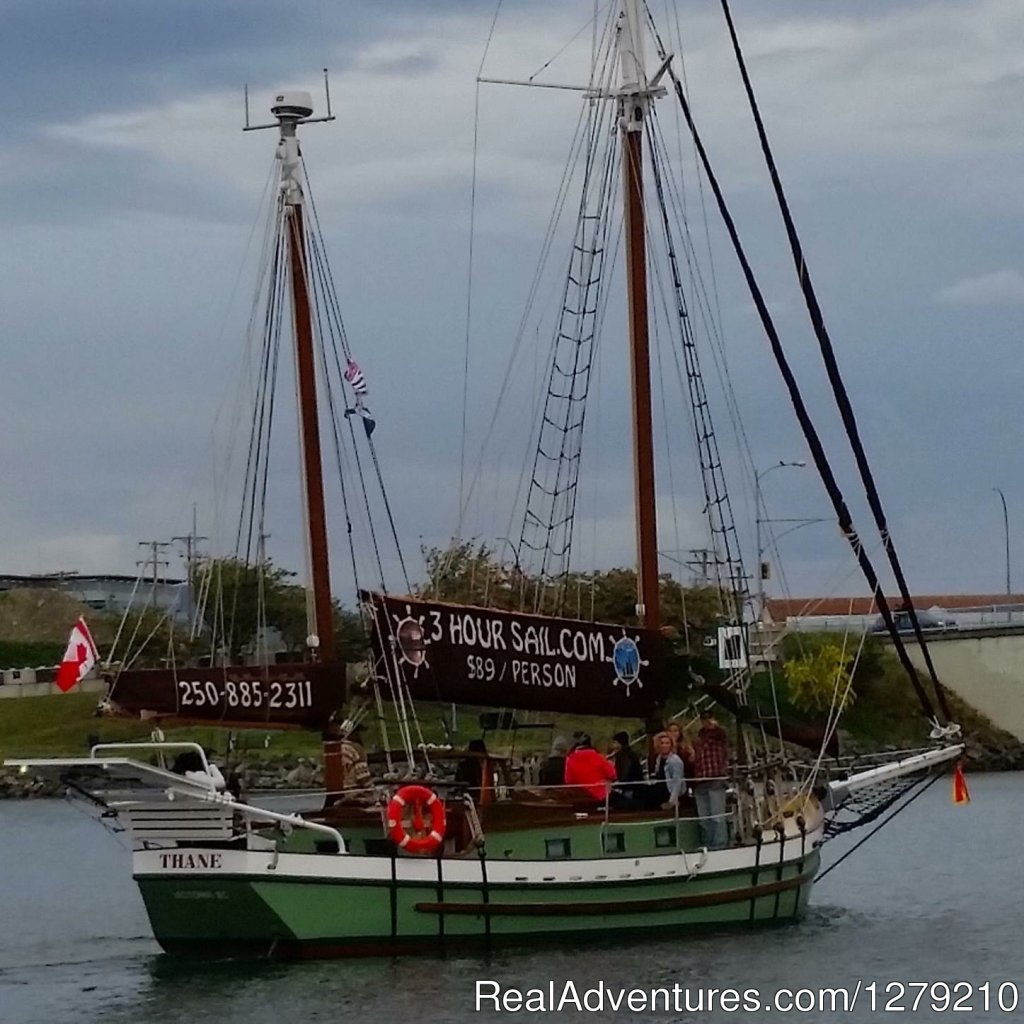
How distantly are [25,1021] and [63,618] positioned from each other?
378 feet

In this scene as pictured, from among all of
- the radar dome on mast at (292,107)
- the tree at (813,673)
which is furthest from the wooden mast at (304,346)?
the tree at (813,673)

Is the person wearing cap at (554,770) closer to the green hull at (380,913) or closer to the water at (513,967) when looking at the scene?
the green hull at (380,913)

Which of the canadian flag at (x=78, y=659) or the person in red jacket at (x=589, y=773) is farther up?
the canadian flag at (x=78, y=659)

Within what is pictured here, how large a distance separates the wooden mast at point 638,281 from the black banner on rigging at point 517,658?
1918 mm

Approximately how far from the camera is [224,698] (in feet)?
130

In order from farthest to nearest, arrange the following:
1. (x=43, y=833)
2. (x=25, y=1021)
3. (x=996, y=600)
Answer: (x=996, y=600) → (x=43, y=833) → (x=25, y=1021)

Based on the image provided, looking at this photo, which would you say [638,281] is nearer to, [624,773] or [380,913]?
[624,773]

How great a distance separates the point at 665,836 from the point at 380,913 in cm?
524

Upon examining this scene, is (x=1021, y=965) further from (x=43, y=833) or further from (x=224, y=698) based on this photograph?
(x=43, y=833)

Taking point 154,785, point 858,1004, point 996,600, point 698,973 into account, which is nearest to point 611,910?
point 698,973

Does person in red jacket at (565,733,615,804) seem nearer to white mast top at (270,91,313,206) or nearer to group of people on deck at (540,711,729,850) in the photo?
group of people on deck at (540,711,729,850)

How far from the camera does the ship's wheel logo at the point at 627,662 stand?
4275 cm

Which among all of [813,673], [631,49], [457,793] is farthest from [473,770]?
[813,673]

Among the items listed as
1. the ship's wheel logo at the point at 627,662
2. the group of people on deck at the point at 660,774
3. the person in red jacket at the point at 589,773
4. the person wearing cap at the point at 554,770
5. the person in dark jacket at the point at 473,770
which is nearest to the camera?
the person in dark jacket at the point at 473,770
